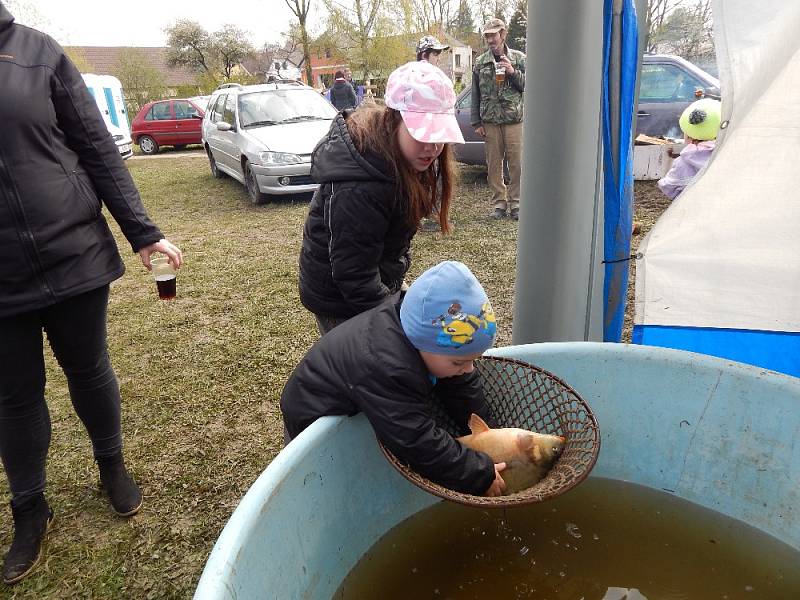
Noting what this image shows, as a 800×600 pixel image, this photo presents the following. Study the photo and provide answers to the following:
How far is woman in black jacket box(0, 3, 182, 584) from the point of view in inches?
65.2

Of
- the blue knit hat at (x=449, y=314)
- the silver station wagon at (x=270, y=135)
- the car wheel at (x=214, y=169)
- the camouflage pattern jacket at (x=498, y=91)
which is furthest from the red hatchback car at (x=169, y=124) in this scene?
the blue knit hat at (x=449, y=314)

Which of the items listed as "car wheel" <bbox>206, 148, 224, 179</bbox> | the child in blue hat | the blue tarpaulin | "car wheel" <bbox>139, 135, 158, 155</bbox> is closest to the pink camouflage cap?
the child in blue hat

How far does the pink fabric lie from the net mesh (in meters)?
2.44

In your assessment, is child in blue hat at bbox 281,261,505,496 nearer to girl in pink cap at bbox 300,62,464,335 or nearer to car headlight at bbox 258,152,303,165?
girl in pink cap at bbox 300,62,464,335

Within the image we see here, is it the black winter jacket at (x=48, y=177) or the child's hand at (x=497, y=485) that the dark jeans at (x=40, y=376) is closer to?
the black winter jacket at (x=48, y=177)

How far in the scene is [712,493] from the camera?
2064 mm

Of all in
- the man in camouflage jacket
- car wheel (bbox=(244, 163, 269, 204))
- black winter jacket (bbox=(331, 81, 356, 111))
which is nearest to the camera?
the man in camouflage jacket

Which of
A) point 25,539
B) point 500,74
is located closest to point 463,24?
point 500,74

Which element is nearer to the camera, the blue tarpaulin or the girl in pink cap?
the girl in pink cap

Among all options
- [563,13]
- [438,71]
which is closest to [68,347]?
[438,71]

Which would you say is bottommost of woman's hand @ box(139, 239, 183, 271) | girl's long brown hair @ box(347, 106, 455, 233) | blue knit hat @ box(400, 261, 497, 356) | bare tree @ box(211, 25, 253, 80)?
blue knit hat @ box(400, 261, 497, 356)

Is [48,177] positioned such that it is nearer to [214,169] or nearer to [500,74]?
[500,74]

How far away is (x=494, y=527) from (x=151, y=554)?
122 centimetres

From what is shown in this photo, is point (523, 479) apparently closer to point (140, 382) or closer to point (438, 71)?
point (438, 71)
